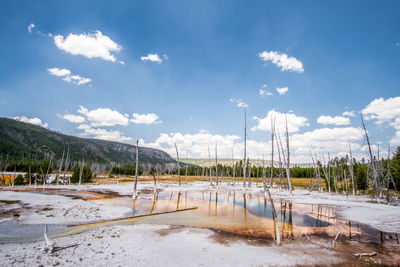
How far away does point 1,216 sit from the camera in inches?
679

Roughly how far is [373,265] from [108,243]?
41.9ft

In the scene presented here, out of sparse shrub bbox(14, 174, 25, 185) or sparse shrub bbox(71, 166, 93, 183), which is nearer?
sparse shrub bbox(14, 174, 25, 185)

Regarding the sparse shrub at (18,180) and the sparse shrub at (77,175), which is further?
the sparse shrub at (77,175)

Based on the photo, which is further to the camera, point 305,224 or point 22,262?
point 305,224

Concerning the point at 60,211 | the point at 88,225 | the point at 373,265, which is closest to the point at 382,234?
the point at 373,265

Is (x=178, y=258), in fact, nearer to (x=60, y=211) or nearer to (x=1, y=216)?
(x=60, y=211)

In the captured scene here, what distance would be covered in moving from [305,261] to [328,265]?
919mm

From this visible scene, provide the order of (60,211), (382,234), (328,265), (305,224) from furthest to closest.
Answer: (60,211) < (305,224) < (382,234) < (328,265)

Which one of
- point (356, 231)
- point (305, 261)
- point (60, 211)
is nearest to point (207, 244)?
point (305, 261)

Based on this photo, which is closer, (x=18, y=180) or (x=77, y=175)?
(x=18, y=180)

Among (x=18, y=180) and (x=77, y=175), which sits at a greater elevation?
(x=77, y=175)

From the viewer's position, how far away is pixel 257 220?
18.4 m

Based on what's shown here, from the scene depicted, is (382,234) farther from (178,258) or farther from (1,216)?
(1,216)

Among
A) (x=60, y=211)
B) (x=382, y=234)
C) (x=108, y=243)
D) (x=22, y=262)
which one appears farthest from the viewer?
(x=60, y=211)
